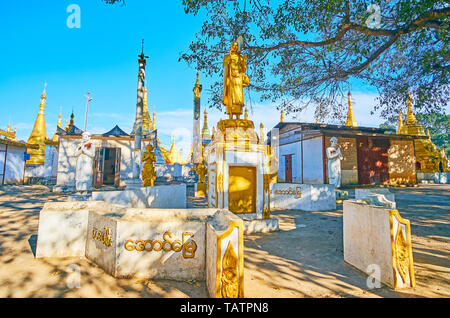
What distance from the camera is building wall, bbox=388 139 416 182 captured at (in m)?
17.8

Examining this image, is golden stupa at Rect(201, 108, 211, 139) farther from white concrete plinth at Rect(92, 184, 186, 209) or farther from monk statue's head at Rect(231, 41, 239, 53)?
monk statue's head at Rect(231, 41, 239, 53)

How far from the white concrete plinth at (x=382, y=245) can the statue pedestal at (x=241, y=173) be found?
261 cm

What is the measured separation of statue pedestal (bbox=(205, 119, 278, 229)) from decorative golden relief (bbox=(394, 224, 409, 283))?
3285mm

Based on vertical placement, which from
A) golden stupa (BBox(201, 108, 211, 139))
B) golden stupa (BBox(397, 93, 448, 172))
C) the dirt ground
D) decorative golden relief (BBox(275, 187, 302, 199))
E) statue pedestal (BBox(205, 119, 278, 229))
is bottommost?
the dirt ground

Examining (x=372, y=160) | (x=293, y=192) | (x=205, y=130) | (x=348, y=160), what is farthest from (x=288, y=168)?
(x=205, y=130)

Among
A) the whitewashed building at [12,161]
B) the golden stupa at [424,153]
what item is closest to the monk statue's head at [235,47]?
the whitewashed building at [12,161]

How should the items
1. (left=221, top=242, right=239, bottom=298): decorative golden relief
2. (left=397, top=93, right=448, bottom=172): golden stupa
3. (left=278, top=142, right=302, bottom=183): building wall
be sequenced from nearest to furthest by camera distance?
1. (left=221, top=242, right=239, bottom=298): decorative golden relief
2. (left=278, top=142, right=302, bottom=183): building wall
3. (left=397, top=93, right=448, bottom=172): golden stupa

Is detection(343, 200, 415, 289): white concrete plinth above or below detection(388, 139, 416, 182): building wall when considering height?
below

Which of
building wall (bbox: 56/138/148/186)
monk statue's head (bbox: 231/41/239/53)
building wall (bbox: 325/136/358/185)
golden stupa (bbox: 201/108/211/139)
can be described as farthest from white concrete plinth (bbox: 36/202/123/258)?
golden stupa (bbox: 201/108/211/139)

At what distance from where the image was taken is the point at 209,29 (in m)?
7.25

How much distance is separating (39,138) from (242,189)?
2586 cm

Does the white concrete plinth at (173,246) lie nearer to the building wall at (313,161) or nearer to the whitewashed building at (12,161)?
the building wall at (313,161)

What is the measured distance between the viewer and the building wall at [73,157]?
13969mm

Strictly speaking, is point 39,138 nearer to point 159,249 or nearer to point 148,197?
point 148,197
